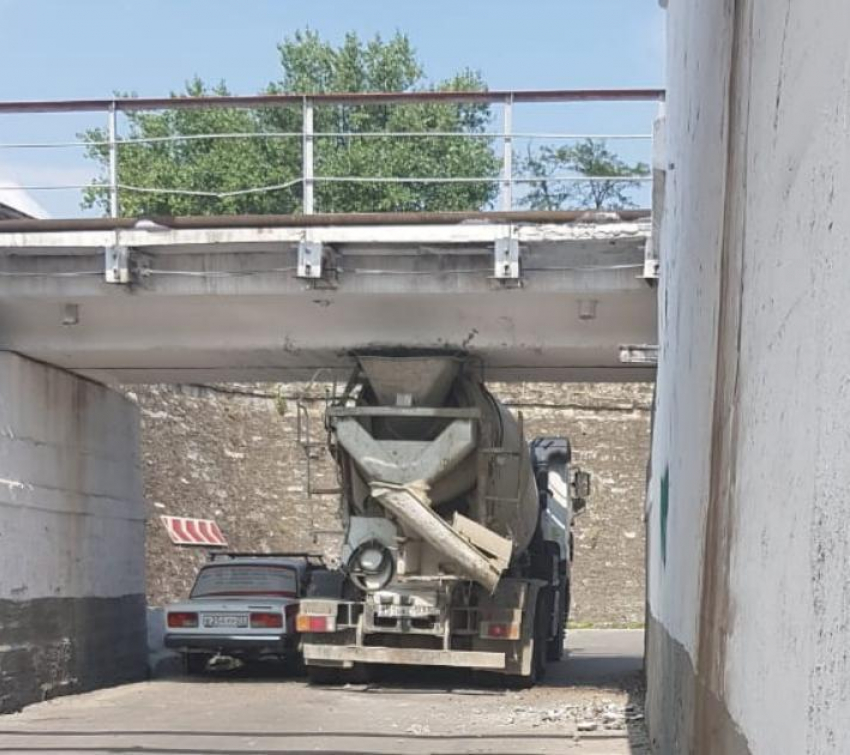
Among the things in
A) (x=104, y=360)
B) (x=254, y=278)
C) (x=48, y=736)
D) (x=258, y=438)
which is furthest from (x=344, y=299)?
(x=258, y=438)

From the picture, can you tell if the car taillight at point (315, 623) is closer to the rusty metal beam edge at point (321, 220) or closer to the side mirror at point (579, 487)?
the rusty metal beam edge at point (321, 220)

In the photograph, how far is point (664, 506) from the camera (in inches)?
313

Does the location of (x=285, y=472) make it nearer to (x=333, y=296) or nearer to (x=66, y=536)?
(x=66, y=536)

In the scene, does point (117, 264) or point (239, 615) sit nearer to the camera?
point (117, 264)

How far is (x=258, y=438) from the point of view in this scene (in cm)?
2836

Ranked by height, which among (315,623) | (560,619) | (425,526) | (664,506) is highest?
(664,506)

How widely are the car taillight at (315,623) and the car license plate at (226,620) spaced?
1869mm

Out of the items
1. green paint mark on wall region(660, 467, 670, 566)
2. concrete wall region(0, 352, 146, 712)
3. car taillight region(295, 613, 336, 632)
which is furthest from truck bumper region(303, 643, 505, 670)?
green paint mark on wall region(660, 467, 670, 566)

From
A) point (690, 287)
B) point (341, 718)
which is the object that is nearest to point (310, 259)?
point (341, 718)

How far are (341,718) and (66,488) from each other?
187 inches

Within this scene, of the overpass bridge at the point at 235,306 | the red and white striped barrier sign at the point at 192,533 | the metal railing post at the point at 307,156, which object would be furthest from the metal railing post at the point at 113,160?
the red and white striped barrier sign at the point at 192,533

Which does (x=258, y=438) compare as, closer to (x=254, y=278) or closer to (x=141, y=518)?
(x=141, y=518)

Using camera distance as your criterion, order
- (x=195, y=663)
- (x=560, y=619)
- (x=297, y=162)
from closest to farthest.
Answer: (x=195, y=663) < (x=560, y=619) < (x=297, y=162)

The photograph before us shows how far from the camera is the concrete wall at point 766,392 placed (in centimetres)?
247
